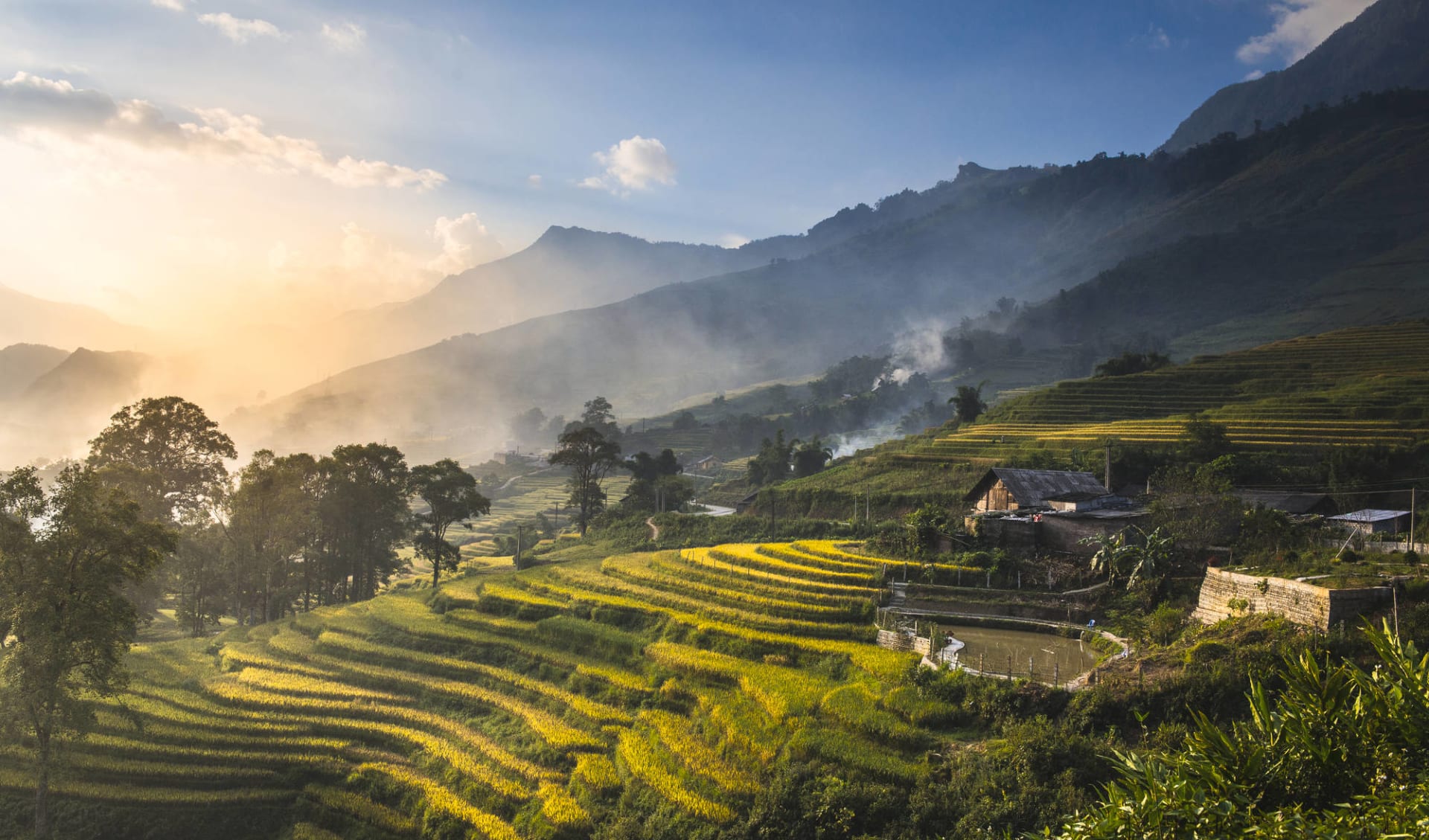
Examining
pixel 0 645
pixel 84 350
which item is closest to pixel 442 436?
pixel 84 350

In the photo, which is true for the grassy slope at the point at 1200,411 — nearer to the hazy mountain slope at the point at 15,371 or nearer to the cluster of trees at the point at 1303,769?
the cluster of trees at the point at 1303,769

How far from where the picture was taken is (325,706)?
90.6ft

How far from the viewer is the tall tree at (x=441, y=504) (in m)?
47.1

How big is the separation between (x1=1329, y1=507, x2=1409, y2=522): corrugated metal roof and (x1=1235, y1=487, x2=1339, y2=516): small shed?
2.11 m

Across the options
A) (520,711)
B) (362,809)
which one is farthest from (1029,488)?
(362,809)

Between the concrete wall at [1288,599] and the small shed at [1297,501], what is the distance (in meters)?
15.7

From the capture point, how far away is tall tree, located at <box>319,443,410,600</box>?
43.3 m

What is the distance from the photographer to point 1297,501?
37562 mm

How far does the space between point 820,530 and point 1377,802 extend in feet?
128

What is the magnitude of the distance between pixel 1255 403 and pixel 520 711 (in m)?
56.0

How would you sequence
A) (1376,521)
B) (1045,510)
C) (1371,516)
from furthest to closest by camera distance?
(1045,510) < (1371,516) < (1376,521)

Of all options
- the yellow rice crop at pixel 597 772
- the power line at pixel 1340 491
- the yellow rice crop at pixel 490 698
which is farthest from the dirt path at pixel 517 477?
the yellow rice crop at pixel 597 772

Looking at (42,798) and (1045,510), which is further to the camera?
(1045,510)

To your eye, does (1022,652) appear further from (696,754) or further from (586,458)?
(586,458)
